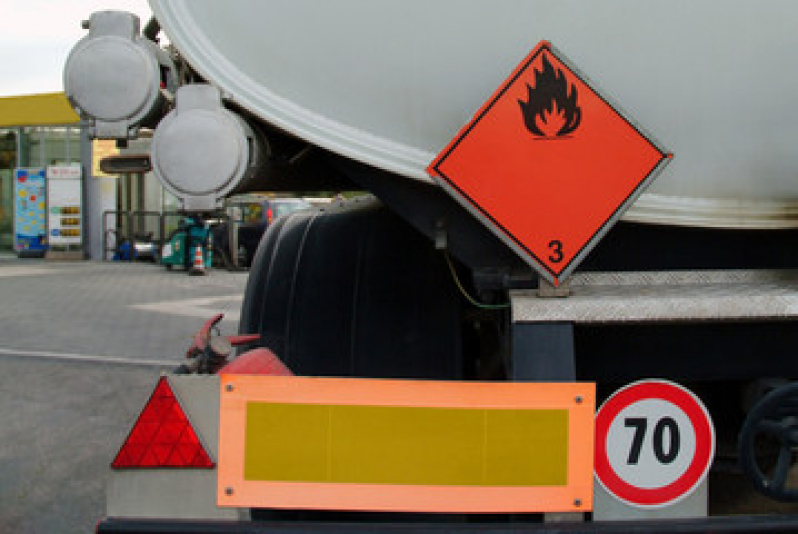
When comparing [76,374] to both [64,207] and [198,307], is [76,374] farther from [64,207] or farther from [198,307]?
[64,207]

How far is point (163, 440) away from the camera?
165cm

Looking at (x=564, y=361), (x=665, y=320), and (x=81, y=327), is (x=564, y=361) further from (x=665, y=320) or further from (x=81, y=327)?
(x=81, y=327)

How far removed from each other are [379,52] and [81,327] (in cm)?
753

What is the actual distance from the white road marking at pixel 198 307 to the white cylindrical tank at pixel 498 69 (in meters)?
7.75

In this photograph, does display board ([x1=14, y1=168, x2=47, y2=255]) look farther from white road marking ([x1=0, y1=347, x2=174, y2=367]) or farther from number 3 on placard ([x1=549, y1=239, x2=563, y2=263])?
number 3 on placard ([x1=549, y1=239, x2=563, y2=263])

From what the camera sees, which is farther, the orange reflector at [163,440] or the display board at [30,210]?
the display board at [30,210]

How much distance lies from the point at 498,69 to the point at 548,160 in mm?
233

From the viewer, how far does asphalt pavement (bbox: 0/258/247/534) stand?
152 inches

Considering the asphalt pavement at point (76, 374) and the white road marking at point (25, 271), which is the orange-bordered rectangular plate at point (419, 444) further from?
the white road marking at point (25, 271)

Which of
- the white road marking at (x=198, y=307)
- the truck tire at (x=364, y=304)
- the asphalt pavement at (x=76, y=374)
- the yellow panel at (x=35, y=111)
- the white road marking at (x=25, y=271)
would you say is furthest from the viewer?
the yellow panel at (x=35, y=111)

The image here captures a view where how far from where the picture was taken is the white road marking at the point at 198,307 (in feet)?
31.6

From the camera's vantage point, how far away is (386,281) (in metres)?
2.44

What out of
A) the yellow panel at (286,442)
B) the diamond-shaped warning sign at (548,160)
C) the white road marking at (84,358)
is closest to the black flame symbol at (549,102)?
the diamond-shaped warning sign at (548,160)

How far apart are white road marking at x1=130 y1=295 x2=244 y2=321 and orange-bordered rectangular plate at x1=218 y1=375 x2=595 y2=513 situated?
7848 millimetres
